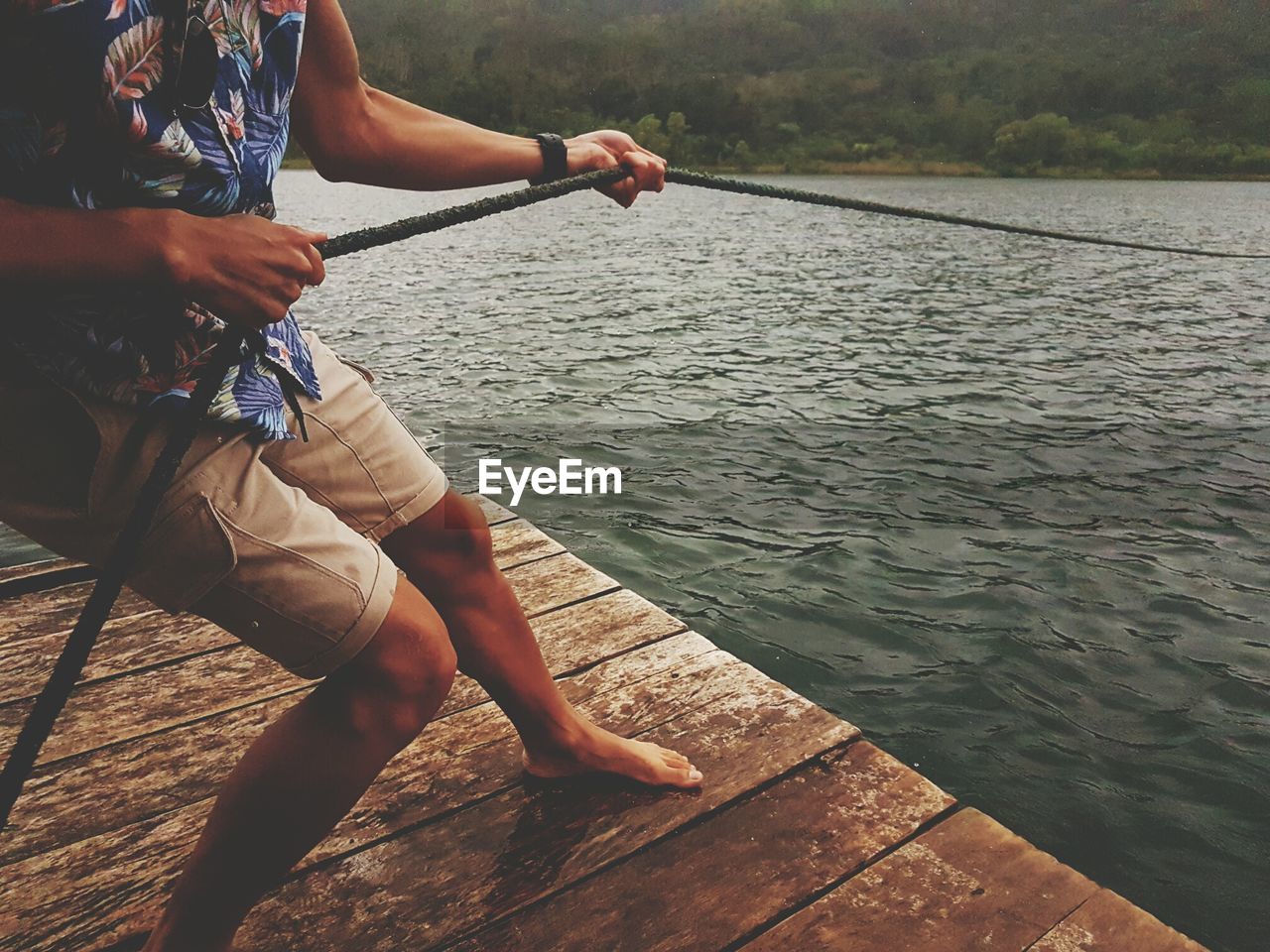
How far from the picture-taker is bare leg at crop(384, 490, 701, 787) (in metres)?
2.23

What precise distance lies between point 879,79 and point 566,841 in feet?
553

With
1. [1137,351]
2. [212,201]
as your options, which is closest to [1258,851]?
[212,201]

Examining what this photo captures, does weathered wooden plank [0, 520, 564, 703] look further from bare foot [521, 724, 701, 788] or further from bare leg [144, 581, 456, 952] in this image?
bare leg [144, 581, 456, 952]

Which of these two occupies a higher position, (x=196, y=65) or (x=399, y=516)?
(x=196, y=65)

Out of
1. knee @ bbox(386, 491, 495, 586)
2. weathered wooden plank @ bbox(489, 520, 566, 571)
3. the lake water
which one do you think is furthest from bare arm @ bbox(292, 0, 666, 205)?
the lake water

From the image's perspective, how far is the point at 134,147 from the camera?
135 centimetres

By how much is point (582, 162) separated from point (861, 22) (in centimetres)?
21196

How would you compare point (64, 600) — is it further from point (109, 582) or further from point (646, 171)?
point (646, 171)

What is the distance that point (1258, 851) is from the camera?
4109 millimetres

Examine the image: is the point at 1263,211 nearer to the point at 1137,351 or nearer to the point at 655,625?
the point at 1137,351

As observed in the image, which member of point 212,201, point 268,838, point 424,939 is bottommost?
point 424,939

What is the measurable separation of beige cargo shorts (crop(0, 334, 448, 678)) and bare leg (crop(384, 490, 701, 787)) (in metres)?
0.47

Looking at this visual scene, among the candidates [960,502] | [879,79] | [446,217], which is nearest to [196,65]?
[446,217]

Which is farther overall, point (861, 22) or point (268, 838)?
point (861, 22)
